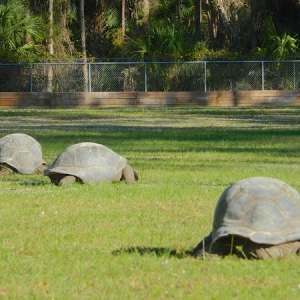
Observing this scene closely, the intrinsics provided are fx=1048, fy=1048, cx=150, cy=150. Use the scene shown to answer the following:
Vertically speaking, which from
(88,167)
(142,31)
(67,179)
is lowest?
(67,179)

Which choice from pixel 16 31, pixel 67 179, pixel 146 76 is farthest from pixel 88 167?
pixel 16 31

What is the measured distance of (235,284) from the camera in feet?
23.6

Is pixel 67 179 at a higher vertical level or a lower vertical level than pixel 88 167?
lower

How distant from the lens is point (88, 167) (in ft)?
45.1

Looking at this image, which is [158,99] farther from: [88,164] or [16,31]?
[88,164]

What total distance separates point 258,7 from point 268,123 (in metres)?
21.1

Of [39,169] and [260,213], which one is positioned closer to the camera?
[260,213]

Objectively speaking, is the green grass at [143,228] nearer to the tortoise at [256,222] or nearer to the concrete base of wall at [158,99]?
the tortoise at [256,222]

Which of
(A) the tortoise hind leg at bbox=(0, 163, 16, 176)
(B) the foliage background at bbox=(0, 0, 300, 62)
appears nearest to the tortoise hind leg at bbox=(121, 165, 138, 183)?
(A) the tortoise hind leg at bbox=(0, 163, 16, 176)

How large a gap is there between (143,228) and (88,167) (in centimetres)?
399

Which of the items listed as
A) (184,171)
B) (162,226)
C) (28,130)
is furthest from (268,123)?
(162,226)

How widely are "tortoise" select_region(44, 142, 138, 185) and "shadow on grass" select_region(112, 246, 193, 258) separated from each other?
4994 millimetres


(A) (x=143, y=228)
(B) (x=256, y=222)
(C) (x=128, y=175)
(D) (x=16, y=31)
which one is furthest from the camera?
(D) (x=16, y=31)

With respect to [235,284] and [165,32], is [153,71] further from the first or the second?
[235,284]
